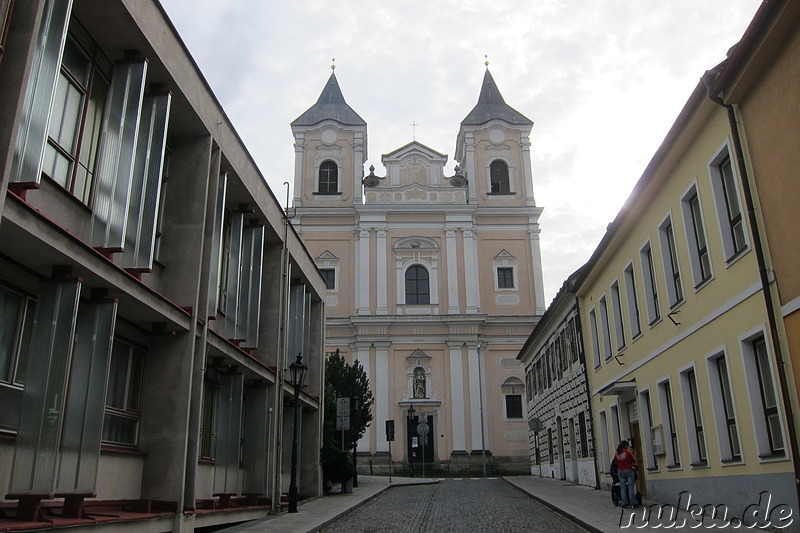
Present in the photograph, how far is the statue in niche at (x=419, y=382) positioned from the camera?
41.4 m

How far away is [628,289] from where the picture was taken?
16.3 meters

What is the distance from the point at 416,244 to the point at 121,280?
3611cm

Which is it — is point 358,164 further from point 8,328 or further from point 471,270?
point 8,328

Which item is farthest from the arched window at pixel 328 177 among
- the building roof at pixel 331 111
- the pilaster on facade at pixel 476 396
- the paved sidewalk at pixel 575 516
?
the paved sidewalk at pixel 575 516

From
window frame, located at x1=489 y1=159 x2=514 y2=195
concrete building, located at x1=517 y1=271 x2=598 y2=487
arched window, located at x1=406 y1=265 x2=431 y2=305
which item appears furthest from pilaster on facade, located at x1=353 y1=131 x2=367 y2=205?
concrete building, located at x1=517 y1=271 x2=598 y2=487

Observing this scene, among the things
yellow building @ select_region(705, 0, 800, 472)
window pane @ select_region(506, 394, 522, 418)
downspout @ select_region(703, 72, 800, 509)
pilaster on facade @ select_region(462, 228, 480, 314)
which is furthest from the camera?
pilaster on facade @ select_region(462, 228, 480, 314)

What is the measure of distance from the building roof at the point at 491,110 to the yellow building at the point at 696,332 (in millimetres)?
30936

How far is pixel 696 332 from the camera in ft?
40.2

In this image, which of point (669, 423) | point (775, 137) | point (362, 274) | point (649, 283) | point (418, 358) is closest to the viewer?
point (775, 137)

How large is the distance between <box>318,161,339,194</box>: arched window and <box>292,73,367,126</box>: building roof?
2.94 meters

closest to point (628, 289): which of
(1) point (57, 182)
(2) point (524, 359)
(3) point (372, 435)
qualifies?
(1) point (57, 182)

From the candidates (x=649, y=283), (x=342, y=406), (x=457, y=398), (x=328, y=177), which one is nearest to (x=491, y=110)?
(x=328, y=177)

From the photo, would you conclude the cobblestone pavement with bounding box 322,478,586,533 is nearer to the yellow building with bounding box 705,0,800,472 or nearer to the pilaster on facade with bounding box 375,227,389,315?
the yellow building with bounding box 705,0,800,472

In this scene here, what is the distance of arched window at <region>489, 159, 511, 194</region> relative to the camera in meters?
46.1
